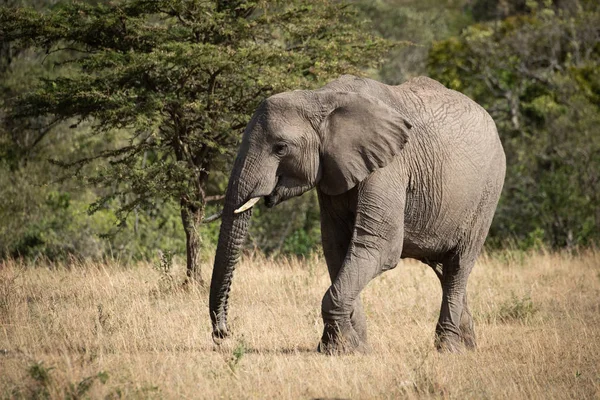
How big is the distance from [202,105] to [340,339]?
4620mm

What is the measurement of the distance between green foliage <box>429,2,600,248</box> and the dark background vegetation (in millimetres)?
52

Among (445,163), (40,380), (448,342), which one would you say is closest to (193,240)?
(448,342)

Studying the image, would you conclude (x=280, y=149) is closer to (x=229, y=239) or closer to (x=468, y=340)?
(x=229, y=239)

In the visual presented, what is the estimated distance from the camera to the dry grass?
675 centimetres

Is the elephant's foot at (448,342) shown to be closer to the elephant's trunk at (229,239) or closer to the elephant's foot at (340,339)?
the elephant's foot at (340,339)

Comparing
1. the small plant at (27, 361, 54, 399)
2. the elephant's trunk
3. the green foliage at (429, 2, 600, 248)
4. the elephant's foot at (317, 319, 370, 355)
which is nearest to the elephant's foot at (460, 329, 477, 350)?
the elephant's foot at (317, 319, 370, 355)

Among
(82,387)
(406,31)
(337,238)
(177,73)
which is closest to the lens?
(82,387)

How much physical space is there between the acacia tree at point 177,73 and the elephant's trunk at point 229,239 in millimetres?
3757

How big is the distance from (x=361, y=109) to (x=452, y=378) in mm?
2498

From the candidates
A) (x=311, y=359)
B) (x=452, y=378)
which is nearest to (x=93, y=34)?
(x=311, y=359)

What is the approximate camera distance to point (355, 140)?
7.78 metres

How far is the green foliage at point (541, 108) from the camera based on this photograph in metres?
19.1

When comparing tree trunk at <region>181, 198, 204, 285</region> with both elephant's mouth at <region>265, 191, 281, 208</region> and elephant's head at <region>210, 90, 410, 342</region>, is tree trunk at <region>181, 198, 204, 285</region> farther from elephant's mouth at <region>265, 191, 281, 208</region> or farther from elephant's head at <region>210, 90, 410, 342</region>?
elephant's mouth at <region>265, 191, 281, 208</region>

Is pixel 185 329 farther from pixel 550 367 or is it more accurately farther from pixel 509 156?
pixel 509 156
